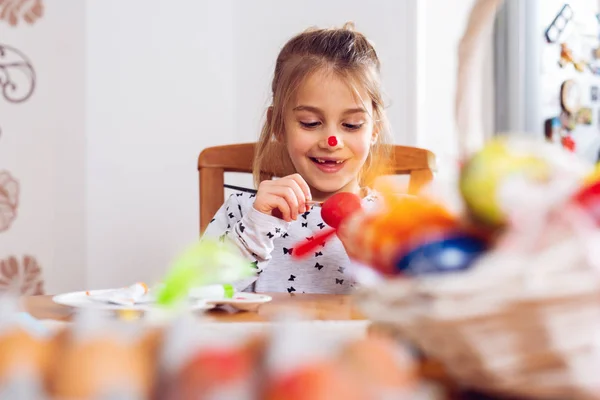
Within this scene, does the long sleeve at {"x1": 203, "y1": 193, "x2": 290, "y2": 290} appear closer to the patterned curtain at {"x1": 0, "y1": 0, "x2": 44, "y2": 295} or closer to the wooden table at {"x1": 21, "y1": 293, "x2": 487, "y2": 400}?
the wooden table at {"x1": 21, "y1": 293, "x2": 487, "y2": 400}

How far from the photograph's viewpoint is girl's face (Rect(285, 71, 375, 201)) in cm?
141

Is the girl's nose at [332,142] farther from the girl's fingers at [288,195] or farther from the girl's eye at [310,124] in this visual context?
the girl's fingers at [288,195]

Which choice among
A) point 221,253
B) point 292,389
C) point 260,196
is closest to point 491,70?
point 260,196

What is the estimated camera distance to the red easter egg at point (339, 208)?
0.79m

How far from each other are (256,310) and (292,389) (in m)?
0.50

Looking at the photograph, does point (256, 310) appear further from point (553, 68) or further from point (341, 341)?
point (553, 68)

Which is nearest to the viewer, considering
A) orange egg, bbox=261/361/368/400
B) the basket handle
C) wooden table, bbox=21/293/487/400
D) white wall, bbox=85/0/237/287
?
orange egg, bbox=261/361/368/400

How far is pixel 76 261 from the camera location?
2.19 m

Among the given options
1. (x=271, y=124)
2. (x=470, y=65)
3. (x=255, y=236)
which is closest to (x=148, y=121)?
(x=271, y=124)

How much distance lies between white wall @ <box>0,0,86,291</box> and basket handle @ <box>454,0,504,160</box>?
1.93 m

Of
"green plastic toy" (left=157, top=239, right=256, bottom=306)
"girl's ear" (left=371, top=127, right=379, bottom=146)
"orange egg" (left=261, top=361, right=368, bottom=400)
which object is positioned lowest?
"orange egg" (left=261, top=361, right=368, bottom=400)

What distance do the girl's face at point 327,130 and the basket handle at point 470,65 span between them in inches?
39.3

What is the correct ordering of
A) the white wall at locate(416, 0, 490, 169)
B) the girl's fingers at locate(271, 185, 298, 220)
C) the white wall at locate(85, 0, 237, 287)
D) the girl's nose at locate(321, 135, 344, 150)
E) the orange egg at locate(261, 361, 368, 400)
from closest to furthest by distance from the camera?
the orange egg at locate(261, 361, 368, 400), the girl's fingers at locate(271, 185, 298, 220), the girl's nose at locate(321, 135, 344, 150), the white wall at locate(416, 0, 490, 169), the white wall at locate(85, 0, 237, 287)

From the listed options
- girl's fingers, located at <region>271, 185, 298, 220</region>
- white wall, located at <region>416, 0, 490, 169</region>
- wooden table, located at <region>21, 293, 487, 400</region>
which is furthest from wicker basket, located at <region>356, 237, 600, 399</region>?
white wall, located at <region>416, 0, 490, 169</region>
